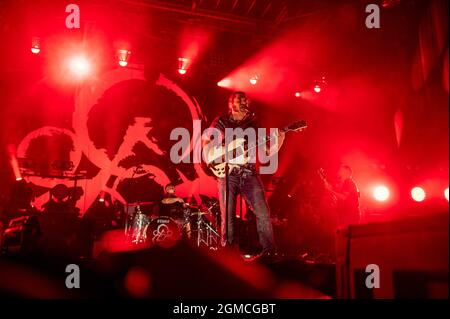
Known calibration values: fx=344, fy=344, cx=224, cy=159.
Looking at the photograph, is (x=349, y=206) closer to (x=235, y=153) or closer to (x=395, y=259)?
(x=235, y=153)

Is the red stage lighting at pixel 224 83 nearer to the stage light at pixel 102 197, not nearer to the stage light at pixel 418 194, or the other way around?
the stage light at pixel 102 197

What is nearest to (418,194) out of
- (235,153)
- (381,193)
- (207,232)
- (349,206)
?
(381,193)

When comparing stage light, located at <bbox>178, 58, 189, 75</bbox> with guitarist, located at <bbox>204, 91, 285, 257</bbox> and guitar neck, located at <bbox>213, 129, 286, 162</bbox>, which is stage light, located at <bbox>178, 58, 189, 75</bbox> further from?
guitar neck, located at <bbox>213, 129, 286, 162</bbox>

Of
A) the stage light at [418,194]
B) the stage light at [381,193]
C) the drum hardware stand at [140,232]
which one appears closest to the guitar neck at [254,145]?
the stage light at [418,194]

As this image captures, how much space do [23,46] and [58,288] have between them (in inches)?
309

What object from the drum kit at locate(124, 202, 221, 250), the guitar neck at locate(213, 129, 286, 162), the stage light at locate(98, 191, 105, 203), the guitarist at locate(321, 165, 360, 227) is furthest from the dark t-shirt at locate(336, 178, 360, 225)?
the stage light at locate(98, 191, 105, 203)

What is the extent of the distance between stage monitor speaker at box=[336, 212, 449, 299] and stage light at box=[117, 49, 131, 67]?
798cm

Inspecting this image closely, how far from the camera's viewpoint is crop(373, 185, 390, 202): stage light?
593cm

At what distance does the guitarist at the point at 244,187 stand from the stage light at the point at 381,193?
2698 millimetres

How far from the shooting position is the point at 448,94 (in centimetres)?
203

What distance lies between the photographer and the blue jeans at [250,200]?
155 inches

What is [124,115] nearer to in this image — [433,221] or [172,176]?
[172,176]
